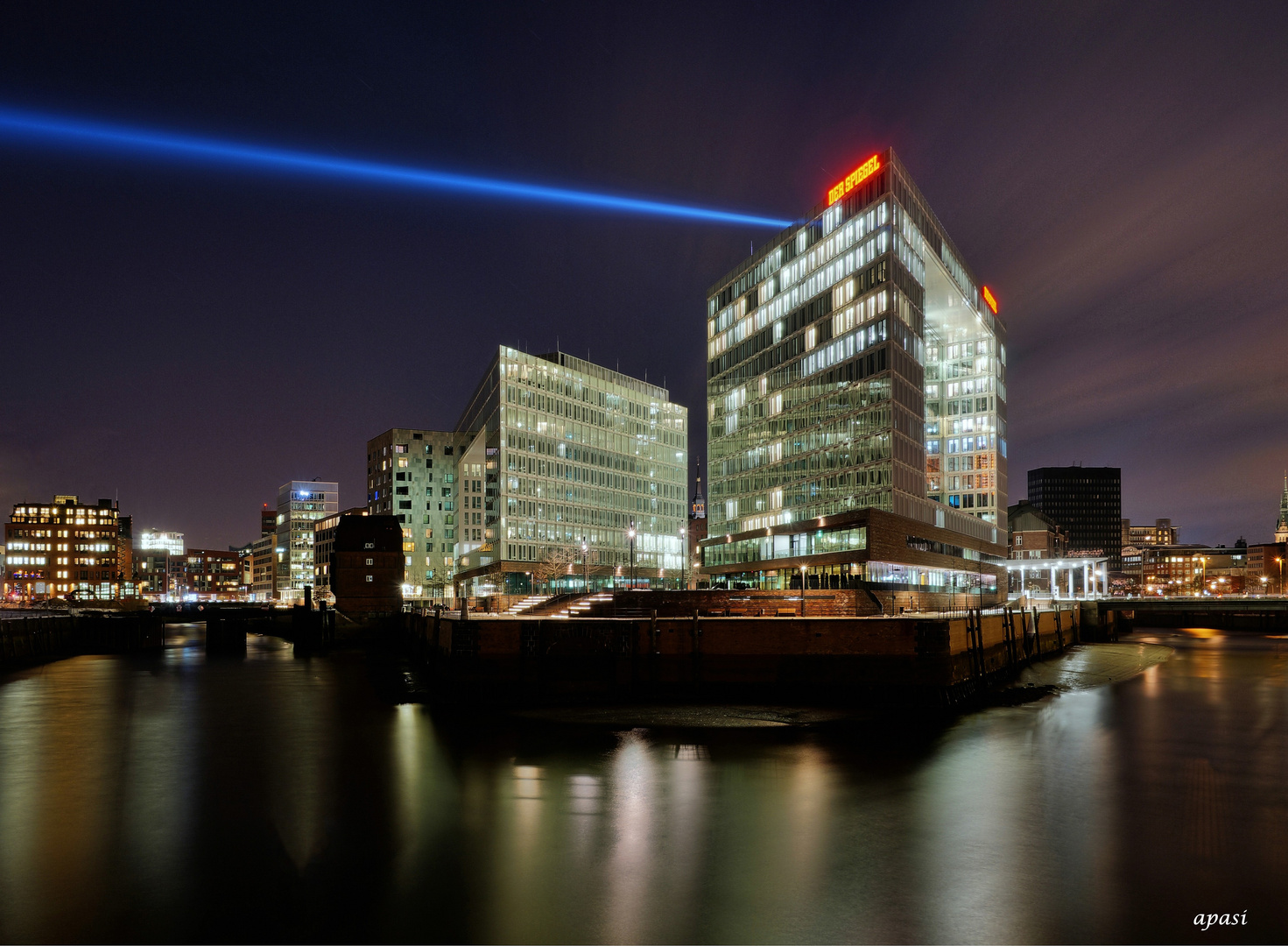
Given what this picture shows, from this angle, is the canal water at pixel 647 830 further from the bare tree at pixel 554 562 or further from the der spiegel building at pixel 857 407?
the bare tree at pixel 554 562

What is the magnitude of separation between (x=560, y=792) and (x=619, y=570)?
120767 millimetres

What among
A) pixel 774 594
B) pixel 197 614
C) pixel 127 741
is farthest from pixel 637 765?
pixel 197 614

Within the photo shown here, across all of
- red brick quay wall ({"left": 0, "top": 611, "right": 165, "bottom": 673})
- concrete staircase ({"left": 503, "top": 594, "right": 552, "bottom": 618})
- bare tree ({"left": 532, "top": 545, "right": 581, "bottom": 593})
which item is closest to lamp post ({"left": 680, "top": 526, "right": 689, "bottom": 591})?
bare tree ({"left": 532, "top": 545, "right": 581, "bottom": 593})

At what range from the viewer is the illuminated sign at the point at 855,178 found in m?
97.2

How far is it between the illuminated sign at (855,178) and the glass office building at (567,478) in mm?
57246

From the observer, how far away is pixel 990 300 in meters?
140

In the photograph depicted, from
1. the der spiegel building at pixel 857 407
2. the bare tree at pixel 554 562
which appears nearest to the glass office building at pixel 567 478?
the bare tree at pixel 554 562

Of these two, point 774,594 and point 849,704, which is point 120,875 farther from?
point 774,594

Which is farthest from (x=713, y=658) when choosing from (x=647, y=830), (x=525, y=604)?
(x=525, y=604)

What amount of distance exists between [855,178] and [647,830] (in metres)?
93.7

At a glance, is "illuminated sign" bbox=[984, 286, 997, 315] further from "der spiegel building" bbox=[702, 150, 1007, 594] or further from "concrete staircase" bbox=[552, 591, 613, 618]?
"concrete staircase" bbox=[552, 591, 613, 618]

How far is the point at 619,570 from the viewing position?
5664 inches

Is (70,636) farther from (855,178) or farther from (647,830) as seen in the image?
(855,178)

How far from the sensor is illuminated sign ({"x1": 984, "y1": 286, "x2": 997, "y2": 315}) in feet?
449
